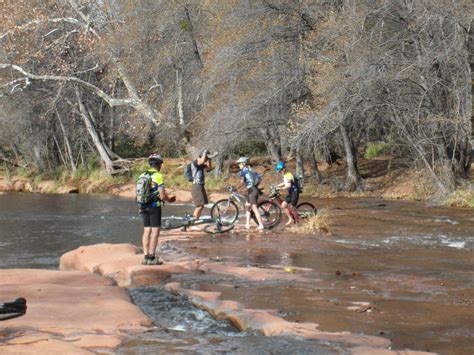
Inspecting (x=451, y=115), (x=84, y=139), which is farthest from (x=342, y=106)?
(x=84, y=139)

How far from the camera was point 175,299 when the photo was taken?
9523 mm

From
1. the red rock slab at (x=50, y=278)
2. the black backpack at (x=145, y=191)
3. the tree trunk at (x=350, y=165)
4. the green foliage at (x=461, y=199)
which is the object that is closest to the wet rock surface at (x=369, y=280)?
the red rock slab at (x=50, y=278)

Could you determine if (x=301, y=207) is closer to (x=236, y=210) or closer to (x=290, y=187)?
(x=290, y=187)

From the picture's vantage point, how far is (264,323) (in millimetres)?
7664

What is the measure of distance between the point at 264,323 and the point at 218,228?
8779 mm

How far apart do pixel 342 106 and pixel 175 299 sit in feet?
48.7

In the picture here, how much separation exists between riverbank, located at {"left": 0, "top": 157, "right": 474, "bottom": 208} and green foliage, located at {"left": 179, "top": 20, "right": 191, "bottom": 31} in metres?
7.16

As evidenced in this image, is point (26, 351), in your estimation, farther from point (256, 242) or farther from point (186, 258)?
point (256, 242)

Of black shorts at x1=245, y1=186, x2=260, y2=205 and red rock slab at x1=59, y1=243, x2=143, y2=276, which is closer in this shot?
red rock slab at x1=59, y1=243, x2=143, y2=276

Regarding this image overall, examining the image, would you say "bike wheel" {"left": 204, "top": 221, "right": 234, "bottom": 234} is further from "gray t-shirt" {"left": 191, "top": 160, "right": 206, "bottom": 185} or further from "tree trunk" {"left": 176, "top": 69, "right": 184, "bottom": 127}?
"tree trunk" {"left": 176, "top": 69, "right": 184, "bottom": 127}

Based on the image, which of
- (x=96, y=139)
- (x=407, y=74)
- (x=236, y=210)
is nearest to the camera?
(x=236, y=210)

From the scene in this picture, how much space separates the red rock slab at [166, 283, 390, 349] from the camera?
A: 7031 mm

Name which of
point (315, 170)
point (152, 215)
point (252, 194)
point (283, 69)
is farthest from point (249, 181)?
point (315, 170)

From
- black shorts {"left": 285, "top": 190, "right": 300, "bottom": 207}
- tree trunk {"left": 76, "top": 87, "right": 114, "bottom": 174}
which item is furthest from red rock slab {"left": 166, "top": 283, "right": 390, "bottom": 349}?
tree trunk {"left": 76, "top": 87, "right": 114, "bottom": 174}
